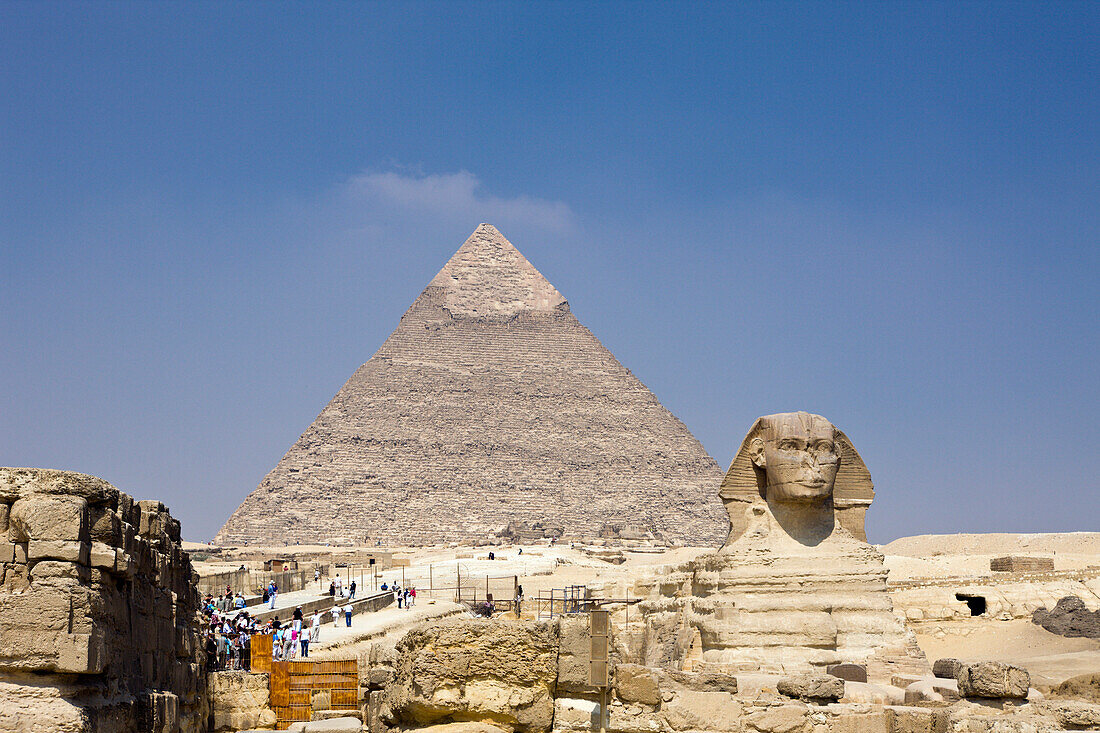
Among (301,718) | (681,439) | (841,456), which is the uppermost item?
(681,439)

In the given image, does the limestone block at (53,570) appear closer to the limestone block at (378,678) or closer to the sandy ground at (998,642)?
the limestone block at (378,678)

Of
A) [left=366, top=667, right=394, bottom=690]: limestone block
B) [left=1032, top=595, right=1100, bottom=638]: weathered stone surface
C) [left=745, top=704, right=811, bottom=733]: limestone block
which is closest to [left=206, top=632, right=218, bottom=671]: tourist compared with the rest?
[left=366, top=667, right=394, bottom=690]: limestone block

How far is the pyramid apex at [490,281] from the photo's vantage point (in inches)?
6831

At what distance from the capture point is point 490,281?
572 feet

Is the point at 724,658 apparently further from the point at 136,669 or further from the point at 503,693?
the point at 503,693

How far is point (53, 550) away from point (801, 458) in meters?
5.58

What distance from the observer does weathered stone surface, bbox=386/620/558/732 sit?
3.02 m

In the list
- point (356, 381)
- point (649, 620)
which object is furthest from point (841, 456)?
point (356, 381)

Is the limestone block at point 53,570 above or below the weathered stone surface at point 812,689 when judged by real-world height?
above

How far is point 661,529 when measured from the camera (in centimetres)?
16062

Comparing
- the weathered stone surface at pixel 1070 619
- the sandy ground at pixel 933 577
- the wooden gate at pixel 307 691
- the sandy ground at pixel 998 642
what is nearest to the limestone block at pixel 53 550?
the wooden gate at pixel 307 691

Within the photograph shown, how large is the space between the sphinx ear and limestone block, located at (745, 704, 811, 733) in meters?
4.77

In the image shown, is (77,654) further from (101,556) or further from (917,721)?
(917,721)

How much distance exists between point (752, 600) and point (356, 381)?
167 metres
